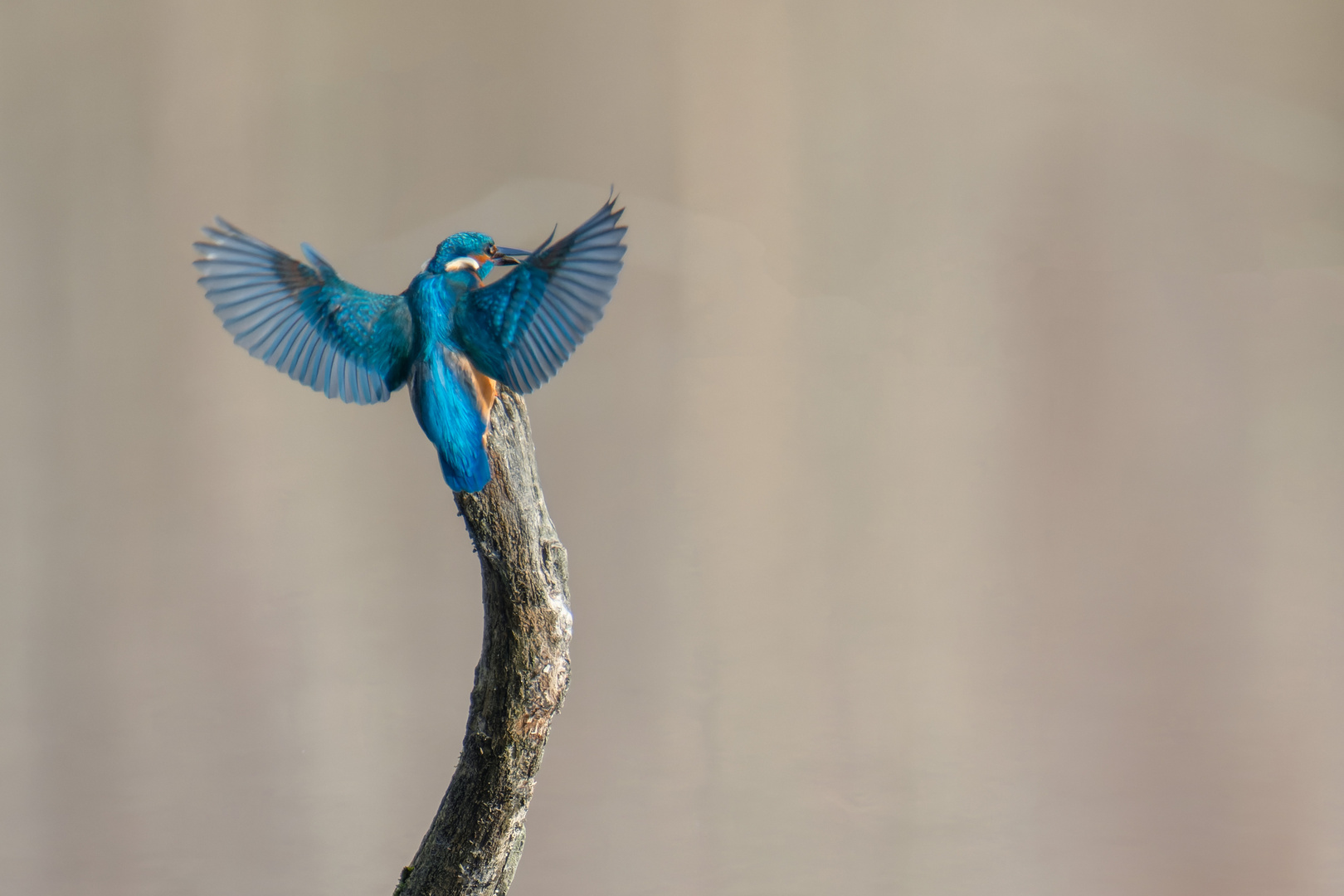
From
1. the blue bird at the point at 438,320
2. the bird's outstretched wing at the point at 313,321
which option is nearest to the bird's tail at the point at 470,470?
the blue bird at the point at 438,320

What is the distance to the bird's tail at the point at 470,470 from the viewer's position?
3.93ft

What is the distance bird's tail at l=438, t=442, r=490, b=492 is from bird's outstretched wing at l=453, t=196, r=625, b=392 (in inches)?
3.6

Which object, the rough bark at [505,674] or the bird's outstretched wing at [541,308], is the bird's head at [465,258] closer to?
the bird's outstretched wing at [541,308]

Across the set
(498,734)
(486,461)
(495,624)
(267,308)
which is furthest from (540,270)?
(498,734)

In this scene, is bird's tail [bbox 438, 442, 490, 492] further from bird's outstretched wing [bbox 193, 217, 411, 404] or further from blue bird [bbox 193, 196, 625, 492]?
bird's outstretched wing [bbox 193, 217, 411, 404]

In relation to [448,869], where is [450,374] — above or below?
above

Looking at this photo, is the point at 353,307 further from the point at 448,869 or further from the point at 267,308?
the point at 448,869

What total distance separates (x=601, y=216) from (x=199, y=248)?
449mm

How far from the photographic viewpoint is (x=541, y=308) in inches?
47.2

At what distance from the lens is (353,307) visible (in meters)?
1.26

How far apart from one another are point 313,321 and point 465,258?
0.62 ft

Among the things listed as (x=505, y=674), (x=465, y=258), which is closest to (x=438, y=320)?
(x=465, y=258)

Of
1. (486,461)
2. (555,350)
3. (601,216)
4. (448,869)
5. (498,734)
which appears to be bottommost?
(448,869)

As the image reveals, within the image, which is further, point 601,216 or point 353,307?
point 353,307
